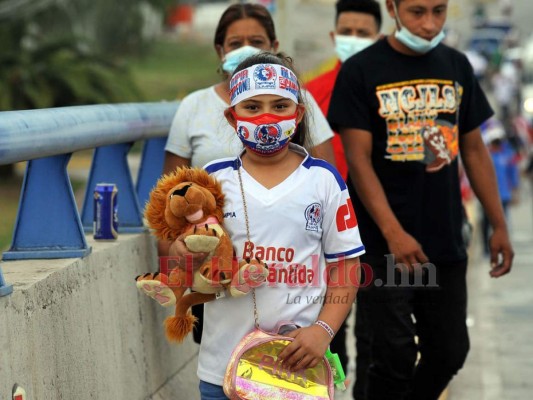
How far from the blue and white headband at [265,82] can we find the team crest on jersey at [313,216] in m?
0.37

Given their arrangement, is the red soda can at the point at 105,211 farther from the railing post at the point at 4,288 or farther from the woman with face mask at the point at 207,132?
the railing post at the point at 4,288

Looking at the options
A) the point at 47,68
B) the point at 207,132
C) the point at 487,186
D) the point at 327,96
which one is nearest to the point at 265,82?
the point at 207,132

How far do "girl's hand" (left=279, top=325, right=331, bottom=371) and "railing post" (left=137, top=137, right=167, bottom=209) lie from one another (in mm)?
2540

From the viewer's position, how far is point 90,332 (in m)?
4.71

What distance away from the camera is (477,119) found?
19.8 feet

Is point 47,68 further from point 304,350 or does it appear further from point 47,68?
point 304,350

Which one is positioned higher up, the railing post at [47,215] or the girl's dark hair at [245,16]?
the girl's dark hair at [245,16]

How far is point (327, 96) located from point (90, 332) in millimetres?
2306

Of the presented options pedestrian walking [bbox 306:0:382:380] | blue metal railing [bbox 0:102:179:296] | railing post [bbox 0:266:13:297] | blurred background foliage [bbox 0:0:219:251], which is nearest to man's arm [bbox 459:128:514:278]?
pedestrian walking [bbox 306:0:382:380]

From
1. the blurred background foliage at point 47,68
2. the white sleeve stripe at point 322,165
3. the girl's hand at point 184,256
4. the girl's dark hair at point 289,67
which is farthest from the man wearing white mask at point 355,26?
the blurred background foliage at point 47,68

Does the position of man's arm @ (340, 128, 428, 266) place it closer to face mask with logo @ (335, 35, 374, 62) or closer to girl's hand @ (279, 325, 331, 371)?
face mask with logo @ (335, 35, 374, 62)

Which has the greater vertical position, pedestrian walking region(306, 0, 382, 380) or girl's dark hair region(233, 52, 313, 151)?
pedestrian walking region(306, 0, 382, 380)

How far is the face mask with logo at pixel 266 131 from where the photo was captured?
4168 millimetres

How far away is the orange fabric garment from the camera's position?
20.9 ft
